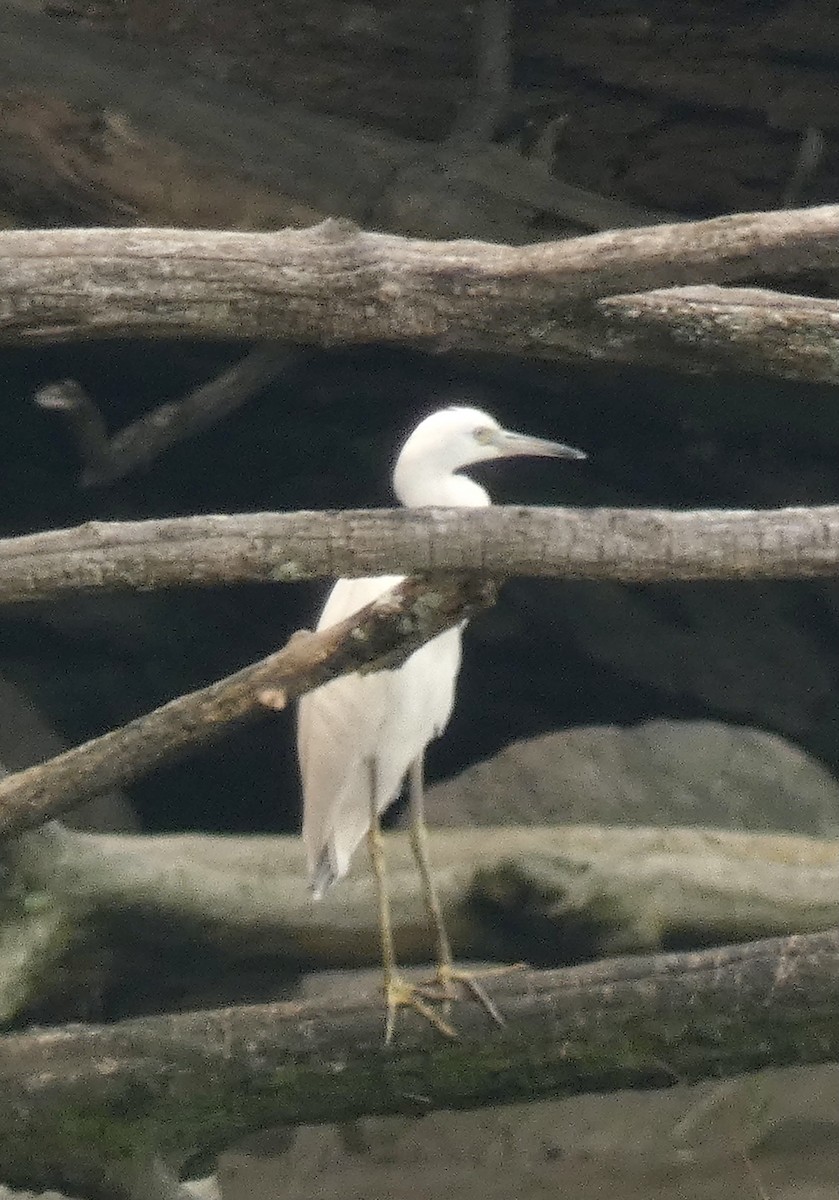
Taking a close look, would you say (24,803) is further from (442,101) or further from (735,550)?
(442,101)

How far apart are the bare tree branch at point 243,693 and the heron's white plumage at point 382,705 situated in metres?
0.57

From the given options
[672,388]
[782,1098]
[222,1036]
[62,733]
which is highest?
[672,388]

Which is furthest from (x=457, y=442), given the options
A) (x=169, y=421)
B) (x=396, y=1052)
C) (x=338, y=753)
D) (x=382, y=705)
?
(x=169, y=421)

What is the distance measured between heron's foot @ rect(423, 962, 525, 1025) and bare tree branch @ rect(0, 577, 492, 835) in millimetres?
628

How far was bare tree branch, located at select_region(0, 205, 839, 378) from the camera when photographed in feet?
4.64

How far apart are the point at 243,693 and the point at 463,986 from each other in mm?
783

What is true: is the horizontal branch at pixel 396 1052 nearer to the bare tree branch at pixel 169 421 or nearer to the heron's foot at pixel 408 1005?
the heron's foot at pixel 408 1005

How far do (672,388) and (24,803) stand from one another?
6.28 feet

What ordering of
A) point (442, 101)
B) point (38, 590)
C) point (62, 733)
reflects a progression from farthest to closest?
point (62, 733)
point (442, 101)
point (38, 590)

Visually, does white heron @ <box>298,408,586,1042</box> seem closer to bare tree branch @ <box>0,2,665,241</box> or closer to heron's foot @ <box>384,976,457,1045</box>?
heron's foot @ <box>384,976,457,1045</box>

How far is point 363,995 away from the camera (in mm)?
2123

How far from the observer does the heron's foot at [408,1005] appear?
2074 mm

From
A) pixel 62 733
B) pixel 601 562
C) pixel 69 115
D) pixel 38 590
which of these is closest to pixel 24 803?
pixel 38 590

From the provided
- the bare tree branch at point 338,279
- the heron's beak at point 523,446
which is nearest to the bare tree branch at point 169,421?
the heron's beak at point 523,446
